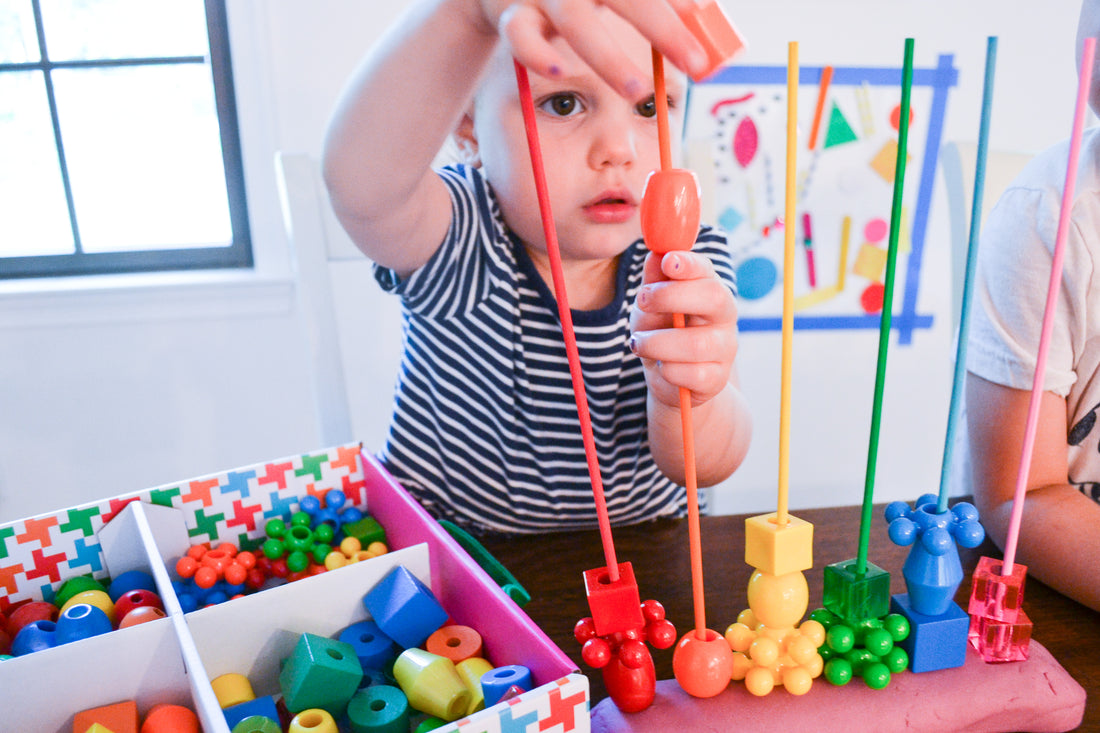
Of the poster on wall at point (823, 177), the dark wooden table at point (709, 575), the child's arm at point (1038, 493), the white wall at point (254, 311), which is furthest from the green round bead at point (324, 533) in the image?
the poster on wall at point (823, 177)

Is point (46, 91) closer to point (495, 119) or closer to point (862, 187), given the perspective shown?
point (495, 119)

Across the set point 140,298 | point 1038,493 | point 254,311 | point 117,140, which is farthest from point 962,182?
point 117,140

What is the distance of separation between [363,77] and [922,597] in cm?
36

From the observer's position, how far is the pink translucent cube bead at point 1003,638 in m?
0.34

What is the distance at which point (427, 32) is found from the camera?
0.33 meters

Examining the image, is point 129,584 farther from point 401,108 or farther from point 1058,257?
point 1058,257

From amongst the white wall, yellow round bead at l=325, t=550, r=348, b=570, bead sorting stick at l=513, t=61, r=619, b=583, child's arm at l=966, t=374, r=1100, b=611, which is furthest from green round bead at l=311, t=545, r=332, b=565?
the white wall

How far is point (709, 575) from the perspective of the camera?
0.46m

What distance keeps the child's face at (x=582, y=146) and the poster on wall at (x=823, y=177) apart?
0.88 meters

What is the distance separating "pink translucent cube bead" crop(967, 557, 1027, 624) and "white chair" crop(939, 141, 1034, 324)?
47 cm

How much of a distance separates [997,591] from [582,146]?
35cm

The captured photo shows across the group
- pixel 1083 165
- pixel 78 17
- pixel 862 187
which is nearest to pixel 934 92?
pixel 862 187

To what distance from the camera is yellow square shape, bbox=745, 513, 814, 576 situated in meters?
0.31

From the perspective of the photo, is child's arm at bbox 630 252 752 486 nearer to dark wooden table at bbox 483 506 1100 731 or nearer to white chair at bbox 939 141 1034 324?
dark wooden table at bbox 483 506 1100 731
